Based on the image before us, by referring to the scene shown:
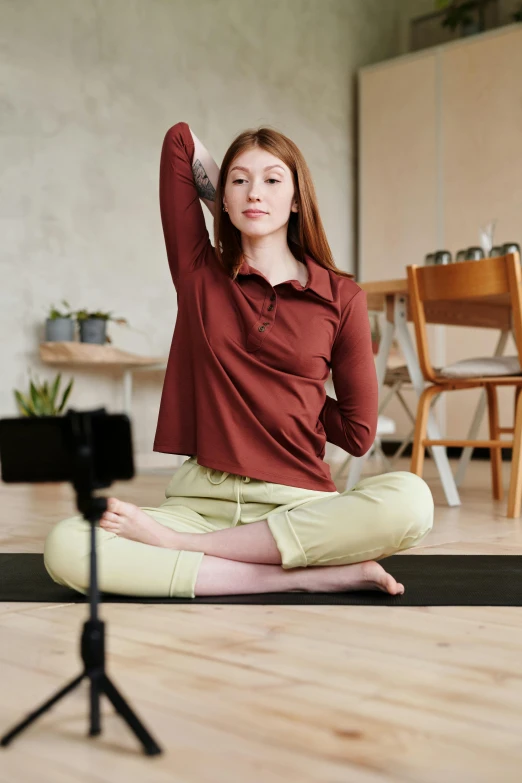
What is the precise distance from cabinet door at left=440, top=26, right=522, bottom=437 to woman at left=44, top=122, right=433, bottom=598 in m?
3.97

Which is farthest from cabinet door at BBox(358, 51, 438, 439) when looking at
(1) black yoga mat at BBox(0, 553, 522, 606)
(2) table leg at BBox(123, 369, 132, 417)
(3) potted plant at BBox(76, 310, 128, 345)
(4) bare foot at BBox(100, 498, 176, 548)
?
(4) bare foot at BBox(100, 498, 176, 548)

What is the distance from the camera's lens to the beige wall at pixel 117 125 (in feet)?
14.6

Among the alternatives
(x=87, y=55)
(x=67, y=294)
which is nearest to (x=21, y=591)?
(x=67, y=294)

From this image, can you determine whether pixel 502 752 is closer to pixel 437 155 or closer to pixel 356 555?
pixel 356 555

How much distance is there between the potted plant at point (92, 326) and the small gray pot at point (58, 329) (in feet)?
0.20

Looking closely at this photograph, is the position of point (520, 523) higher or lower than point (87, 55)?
lower

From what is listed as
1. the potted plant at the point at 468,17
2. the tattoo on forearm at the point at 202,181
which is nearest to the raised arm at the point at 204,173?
the tattoo on forearm at the point at 202,181

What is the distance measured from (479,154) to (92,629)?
5338 mm

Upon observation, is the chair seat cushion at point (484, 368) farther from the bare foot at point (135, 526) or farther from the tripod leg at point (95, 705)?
the tripod leg at point (95, 705)

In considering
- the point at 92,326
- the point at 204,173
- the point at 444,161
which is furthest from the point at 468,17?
the point at 204,173

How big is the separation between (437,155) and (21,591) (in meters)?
4.94

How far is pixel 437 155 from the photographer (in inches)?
229

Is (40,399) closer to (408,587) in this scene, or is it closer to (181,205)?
(181,205)

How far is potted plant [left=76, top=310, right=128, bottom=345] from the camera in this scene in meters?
4.38
